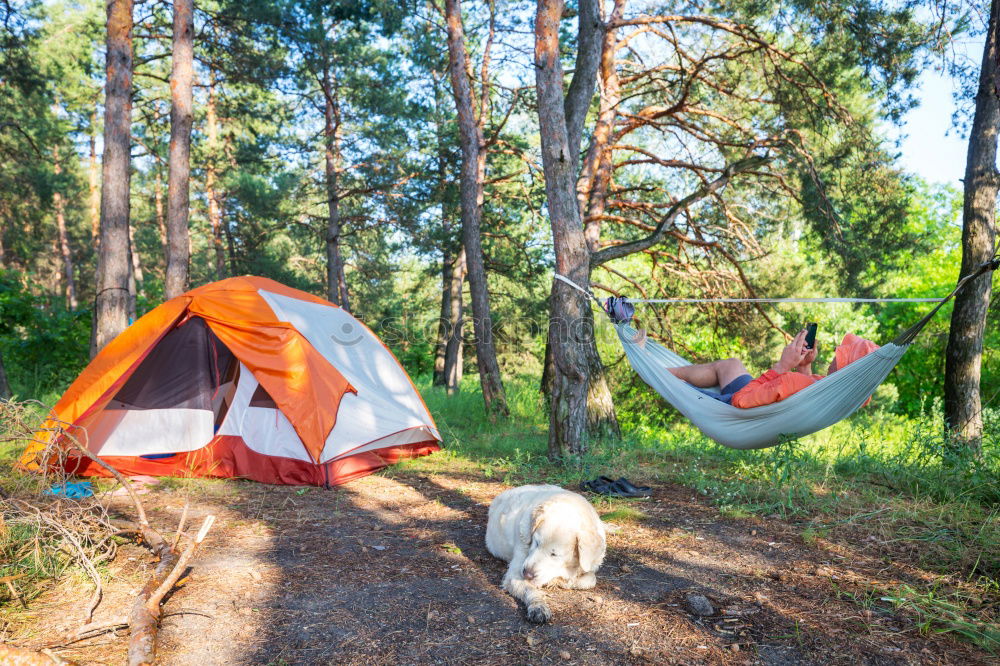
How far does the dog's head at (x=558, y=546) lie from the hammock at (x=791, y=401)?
4.85ft

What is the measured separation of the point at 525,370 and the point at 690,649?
1155 cm

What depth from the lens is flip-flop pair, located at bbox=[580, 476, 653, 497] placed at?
3695 mm

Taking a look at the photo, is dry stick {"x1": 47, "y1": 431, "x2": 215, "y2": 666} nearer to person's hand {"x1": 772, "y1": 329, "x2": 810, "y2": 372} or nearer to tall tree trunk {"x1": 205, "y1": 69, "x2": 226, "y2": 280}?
person's hand {"x1": 772, "y1": 329, "x2": 810, "y2": 372}

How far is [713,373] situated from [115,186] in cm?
517

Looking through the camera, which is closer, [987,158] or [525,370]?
[987,158]

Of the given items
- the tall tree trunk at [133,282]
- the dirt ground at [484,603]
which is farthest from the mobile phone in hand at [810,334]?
the tall tree trunk at [133,282]

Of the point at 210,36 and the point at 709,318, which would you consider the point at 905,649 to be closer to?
the point at 709,318

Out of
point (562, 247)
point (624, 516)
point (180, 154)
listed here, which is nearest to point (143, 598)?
point (624, 516)

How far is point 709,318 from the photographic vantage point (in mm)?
7988

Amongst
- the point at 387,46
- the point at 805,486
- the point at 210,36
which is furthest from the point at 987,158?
the point at 387,46

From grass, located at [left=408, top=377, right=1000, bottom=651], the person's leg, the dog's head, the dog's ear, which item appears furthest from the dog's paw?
the person's leg

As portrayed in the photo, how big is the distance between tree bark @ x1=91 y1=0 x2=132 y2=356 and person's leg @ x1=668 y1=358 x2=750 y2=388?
459 centimetres

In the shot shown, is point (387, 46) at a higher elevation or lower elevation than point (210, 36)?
higher

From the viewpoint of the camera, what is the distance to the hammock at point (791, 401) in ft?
10.2
